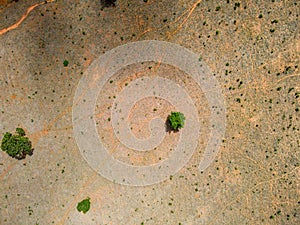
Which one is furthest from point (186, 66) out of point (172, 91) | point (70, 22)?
point (70, 22)

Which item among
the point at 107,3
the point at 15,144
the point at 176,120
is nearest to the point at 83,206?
the point at 15,144

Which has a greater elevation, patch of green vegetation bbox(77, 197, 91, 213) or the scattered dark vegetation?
the scattered dark vegetation

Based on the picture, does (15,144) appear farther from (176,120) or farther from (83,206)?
(176,120)

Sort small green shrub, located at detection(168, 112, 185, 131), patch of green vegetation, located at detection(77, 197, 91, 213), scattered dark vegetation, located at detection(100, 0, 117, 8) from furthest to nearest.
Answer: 1. patch of green vegetation, located at detection(77, 197, 91, 213)
2. scattered dark vegetation, located at detection(100, 0, 117, 8)
3. small green shrub, located at detection(168, 112, 185, 131)

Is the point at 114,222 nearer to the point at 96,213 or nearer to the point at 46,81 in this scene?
the point at 96,213

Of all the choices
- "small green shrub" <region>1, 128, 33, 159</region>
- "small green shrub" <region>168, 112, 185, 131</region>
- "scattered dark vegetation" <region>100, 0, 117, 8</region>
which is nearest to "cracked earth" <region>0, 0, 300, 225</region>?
"scattered dark vegetation" <region>100, 0, 117, 8</region>

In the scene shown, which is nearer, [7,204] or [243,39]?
[243,39]

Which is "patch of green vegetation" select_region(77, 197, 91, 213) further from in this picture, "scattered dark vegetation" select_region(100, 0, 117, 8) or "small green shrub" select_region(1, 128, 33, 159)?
"scattered dark vegetation" select_region(100, 0, 117, 8)

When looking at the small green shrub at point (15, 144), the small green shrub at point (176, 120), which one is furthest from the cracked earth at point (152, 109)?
the small green shrub at point (176, 120)
